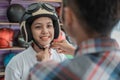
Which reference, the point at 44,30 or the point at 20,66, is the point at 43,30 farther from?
the point at 20,66

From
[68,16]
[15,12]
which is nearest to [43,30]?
[68,16]

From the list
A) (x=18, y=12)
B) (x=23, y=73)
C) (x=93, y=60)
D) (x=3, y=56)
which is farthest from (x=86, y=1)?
(x=3, y=56)

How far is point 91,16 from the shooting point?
884 mm

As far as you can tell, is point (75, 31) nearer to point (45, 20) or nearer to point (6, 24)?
point (45, 20)

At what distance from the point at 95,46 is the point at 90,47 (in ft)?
0.06

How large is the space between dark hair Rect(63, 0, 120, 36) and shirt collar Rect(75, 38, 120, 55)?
0.10ft

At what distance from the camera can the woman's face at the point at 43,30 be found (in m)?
2.24

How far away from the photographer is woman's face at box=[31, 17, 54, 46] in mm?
2236

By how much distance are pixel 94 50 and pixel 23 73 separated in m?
1.31

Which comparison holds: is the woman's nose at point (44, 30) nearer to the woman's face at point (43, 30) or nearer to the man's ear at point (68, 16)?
the woman's face at point (43, 30)

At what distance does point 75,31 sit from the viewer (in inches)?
35.8

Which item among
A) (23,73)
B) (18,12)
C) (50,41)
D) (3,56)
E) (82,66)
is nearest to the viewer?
(82,66)

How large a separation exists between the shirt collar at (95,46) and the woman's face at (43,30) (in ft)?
4.41

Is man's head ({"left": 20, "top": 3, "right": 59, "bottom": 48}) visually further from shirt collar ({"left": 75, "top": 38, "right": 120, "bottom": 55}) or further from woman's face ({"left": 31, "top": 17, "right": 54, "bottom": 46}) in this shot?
shirt collar ({"left": 75, "top": 38, "right": 120, "bottom": 55})
